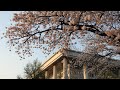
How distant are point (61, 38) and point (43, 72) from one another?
55.2ft

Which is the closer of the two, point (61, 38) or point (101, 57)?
point (101, 57)

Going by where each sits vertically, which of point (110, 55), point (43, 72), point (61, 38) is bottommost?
point (43, 72)
